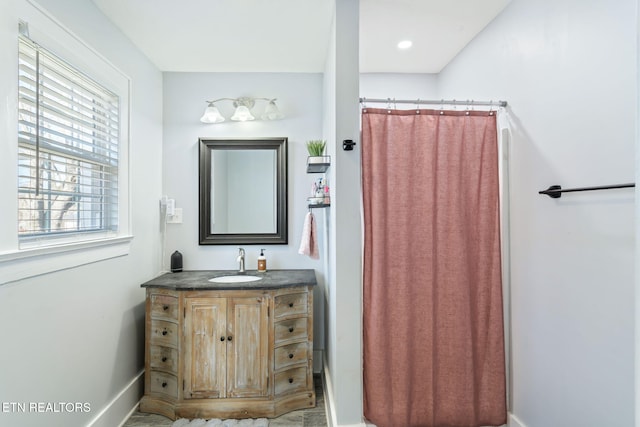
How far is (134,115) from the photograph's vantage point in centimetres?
229

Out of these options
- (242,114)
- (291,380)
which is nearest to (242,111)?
(242,114)

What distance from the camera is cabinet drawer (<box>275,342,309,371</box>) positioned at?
7.11 feet

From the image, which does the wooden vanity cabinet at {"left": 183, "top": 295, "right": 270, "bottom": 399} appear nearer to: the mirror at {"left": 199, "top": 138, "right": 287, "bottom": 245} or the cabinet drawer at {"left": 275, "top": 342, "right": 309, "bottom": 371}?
the cabinet drawer at {"left": 275, "top": 342, "right": 309, "bottom": 371}

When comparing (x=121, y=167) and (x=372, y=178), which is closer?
(x=372, y=178)

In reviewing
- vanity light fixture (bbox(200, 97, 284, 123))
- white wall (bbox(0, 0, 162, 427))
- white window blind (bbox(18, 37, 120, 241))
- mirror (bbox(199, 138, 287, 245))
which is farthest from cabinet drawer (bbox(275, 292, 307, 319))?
vanity light fixture (bbox(200, 97, 284, 123))

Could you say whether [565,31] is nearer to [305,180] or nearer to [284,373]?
[305,180]

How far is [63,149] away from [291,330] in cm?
168

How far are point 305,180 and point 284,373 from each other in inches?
58.7

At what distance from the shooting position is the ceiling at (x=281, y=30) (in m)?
1.87

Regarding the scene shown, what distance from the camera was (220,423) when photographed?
205cm

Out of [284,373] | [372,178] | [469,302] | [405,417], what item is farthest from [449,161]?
[284,373]

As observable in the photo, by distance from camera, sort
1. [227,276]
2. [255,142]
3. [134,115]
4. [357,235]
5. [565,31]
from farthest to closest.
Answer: [255,142] → [227,276] → [134,115] → [357,235] → [565,31]

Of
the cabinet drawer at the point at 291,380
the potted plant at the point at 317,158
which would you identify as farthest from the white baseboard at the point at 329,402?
the potted plant at the point at 317,158

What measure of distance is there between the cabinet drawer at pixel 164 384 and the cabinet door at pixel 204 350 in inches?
3.4
